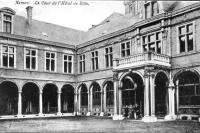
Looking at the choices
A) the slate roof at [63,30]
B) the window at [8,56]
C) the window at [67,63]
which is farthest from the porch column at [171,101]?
the window at [8,56]

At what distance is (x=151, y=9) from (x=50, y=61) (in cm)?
1006

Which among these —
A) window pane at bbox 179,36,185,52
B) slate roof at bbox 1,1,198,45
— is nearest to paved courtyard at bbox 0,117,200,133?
window pane at bbox 179,36,185,52

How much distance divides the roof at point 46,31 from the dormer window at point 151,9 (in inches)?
376

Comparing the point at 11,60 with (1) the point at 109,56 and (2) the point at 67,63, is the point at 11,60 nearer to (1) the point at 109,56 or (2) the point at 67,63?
(2) the point at 67,63

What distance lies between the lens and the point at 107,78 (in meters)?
21.0

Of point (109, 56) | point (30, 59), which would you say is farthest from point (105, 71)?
point (30, 59)

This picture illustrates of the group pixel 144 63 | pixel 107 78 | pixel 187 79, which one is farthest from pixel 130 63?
pixel 107 78

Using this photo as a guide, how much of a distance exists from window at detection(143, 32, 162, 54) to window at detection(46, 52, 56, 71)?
8931 mm

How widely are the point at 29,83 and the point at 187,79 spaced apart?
13092 mm

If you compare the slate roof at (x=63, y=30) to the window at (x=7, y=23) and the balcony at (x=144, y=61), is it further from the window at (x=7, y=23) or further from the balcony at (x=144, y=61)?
the balcony at (x=144, y=61)

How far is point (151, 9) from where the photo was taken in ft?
58.2

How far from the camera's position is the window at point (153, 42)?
17188 millimetres

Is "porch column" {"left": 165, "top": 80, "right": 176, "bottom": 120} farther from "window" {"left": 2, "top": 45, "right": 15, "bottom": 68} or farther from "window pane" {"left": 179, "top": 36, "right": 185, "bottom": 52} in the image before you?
"window" {"left": 2, "top": 45, "right": 15, "bottom": 68}

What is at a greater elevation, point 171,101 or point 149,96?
point 149,96
